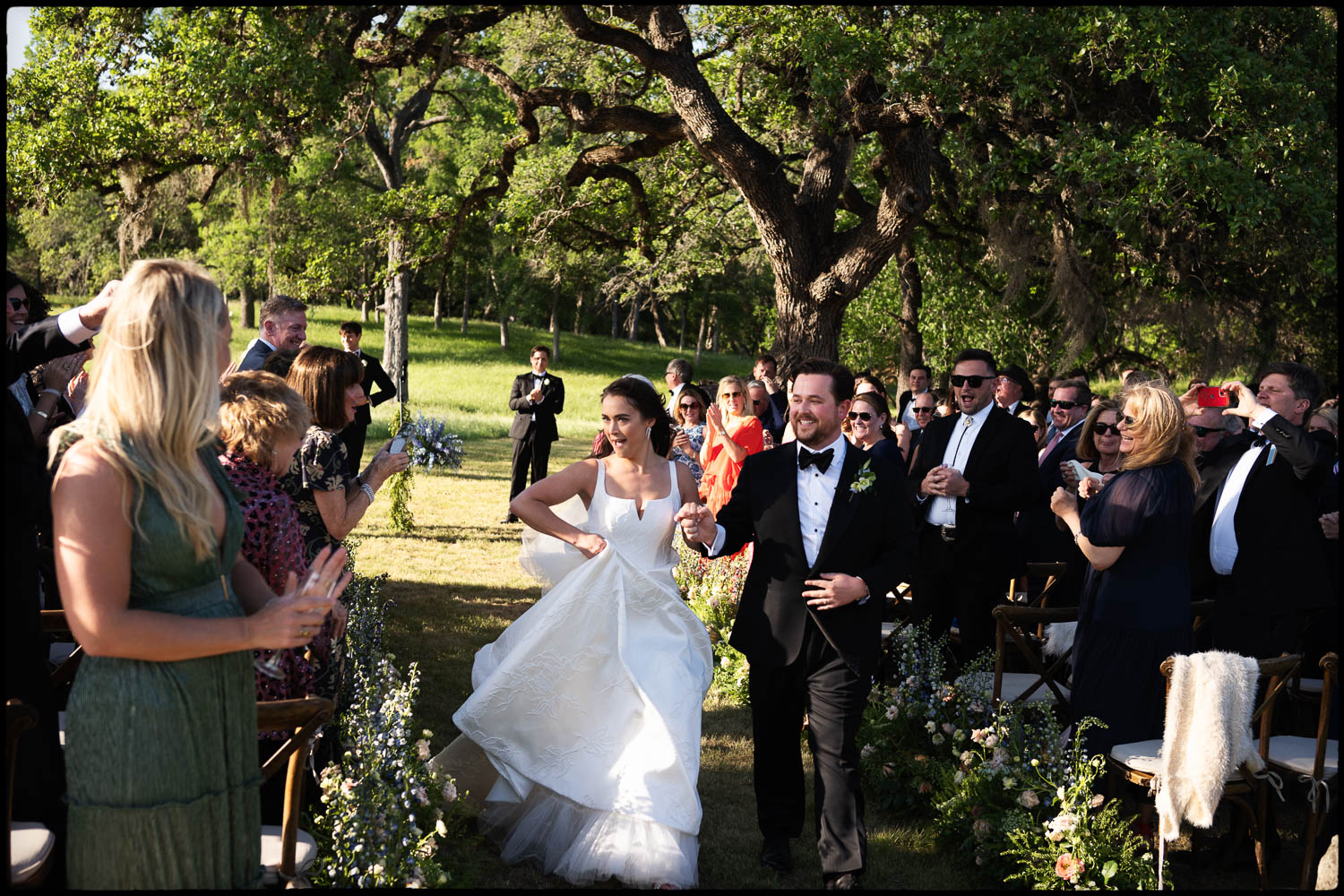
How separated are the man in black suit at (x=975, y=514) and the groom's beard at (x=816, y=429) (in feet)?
6.00

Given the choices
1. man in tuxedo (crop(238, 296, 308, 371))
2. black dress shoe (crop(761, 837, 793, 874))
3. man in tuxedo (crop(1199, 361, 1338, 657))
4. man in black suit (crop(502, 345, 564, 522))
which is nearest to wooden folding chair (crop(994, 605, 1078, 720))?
man in tuxedo (crop(1199, 361, 1338, 657))

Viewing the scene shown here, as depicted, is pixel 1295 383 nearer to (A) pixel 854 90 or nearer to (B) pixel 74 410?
(A) pixel 854 90

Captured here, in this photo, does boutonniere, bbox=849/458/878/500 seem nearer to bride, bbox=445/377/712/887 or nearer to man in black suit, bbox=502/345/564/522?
bride, bbox=445/377/712/887

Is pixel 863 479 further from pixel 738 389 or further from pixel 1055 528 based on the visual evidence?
pixel 738 389

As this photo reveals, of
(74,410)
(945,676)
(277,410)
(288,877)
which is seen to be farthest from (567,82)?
(288,877)

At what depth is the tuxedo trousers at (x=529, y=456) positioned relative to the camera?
45.0ft

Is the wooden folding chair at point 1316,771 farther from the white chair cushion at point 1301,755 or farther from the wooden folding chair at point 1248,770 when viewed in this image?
the wooden folding chair at point 1248,770

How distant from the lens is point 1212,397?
6.35 metres

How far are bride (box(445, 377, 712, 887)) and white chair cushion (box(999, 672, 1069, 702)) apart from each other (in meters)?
1.89

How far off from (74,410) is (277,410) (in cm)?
395

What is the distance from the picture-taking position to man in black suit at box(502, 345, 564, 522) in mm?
13555

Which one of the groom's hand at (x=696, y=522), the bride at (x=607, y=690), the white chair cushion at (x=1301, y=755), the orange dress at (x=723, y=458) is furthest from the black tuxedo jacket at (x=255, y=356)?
the white chair cushion at (x=1301, y=755)

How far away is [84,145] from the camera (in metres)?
11.5

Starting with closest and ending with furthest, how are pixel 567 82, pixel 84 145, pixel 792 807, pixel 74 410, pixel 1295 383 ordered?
pixel 792 807, pixel 1295 383, pixel 74 410, pixel 84 145, pixel 567 82
